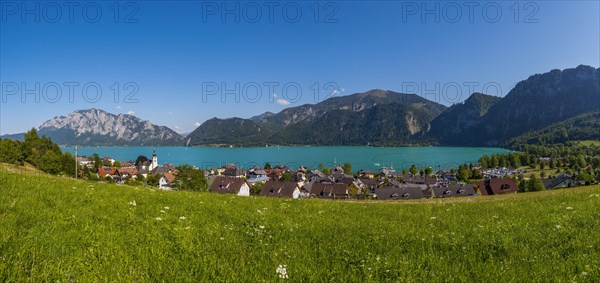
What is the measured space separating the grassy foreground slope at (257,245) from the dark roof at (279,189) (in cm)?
6848

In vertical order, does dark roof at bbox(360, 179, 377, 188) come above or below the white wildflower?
below

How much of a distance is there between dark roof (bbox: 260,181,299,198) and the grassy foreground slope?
68.5 m

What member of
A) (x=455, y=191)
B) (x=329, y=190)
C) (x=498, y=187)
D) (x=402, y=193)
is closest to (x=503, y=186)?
(x=498, y=187)

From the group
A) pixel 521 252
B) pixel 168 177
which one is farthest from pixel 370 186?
pixel 521 252

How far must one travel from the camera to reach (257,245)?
7.04 m

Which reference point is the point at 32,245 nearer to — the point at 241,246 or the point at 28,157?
the point at 241,246

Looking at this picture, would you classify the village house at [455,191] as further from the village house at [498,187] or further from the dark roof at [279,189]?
the dark roof at [279,189]

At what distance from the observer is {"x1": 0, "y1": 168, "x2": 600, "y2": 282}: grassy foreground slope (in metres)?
5.00

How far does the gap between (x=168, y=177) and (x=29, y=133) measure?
44.1 meters

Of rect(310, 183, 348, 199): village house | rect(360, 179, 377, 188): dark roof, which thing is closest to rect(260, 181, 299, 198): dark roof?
rect(310, 183, 348, 199): village house

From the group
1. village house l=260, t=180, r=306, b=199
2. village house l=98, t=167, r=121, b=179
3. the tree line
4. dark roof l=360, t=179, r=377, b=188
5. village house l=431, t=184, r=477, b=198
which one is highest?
the tree line

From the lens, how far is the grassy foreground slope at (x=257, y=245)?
500cm

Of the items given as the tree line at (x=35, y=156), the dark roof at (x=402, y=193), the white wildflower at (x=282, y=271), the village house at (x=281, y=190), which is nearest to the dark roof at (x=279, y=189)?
the village house at (x=281, y=190)

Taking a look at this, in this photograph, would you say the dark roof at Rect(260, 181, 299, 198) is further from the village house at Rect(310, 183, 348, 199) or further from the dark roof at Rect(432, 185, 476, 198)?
the dark roof at Rect(432, 185, 476, 198)
